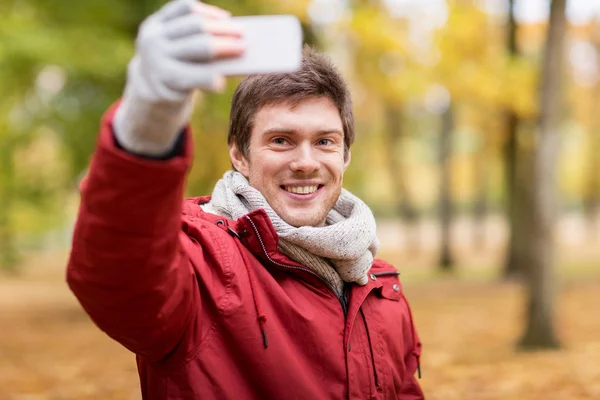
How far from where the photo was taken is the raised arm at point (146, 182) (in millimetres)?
1231

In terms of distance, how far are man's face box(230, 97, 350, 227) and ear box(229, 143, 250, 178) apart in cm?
5

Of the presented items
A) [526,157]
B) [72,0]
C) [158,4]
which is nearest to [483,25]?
[526,157]

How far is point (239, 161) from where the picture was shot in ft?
7.09

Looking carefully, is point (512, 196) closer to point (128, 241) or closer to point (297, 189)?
point (297, 189)

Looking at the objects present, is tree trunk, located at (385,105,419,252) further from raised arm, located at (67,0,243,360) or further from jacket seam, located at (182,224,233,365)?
raised arm, located at (67,0,243,360)

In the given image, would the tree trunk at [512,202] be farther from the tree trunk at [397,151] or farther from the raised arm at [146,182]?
the raised arm at [146,182]

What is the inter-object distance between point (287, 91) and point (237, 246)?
436 millimetres

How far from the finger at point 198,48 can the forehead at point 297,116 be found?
29.3 inches

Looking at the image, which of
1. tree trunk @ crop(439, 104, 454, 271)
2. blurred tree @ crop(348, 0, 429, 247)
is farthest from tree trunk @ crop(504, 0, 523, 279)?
tree trunk @ crop(439, 104, 454, 271)

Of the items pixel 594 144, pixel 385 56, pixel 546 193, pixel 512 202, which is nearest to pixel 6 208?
pixel 385 56

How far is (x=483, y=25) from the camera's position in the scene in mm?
13586

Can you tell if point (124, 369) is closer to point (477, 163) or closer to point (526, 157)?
point (526, 157)

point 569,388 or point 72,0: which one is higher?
point 72,0

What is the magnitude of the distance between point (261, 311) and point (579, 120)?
26482 mm
